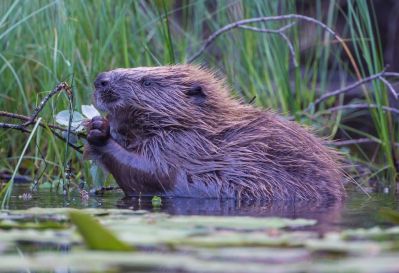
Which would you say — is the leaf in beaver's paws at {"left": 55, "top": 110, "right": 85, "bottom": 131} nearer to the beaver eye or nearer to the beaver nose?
the beaver nose

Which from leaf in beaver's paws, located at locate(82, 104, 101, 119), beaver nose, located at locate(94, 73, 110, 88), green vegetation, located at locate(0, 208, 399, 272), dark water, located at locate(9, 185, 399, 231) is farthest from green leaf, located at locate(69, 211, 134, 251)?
beaver nose, located at locate(94, 73, 110, 88)

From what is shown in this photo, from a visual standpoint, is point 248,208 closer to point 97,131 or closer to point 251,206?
point 251,206

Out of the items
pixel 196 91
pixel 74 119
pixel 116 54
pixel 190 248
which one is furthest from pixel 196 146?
pixel 190 248

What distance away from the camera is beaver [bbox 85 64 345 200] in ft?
13.6

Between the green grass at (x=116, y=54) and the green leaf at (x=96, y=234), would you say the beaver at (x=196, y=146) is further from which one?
the green leaf at (x=96, y=234)

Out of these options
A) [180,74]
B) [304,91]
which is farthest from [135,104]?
[304,91]

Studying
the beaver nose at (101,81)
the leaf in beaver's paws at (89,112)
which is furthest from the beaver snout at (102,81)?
the leaf in beaver's paws at (89,112)

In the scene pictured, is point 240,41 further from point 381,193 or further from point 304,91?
point 381,193

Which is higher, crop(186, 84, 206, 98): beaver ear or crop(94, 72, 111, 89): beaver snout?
crop(94, 72, 111, 89): beaver snout

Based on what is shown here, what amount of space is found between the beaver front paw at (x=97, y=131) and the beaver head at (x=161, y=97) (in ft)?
0.69

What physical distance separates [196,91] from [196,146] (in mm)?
352

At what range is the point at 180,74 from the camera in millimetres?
4504

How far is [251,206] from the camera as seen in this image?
147 inches

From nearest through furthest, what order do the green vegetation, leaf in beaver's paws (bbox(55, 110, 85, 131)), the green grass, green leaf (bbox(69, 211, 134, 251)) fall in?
the green vegetation, green leaf (bbox(69, 211, 134, 251)), leaf in beaver's paws (bbox(55, 110, 85, 131)), the green grass
